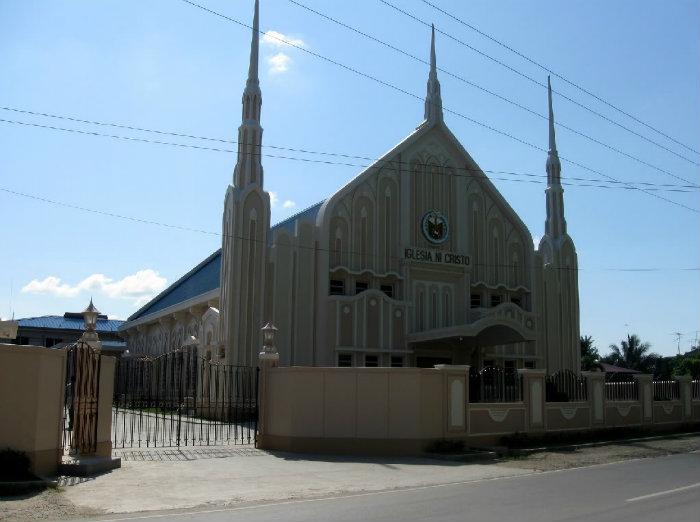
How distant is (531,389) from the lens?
71.2 feet

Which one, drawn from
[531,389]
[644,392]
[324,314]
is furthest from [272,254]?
[644,392]

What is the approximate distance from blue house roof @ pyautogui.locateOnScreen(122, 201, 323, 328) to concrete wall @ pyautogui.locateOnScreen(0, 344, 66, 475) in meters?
18.5

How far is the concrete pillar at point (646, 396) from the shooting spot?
86.9 ft

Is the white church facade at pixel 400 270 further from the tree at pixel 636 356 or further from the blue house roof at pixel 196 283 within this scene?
the tree at pixel 636 356

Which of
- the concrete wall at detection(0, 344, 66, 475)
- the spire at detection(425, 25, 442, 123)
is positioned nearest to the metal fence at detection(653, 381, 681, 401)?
the spire at detection(425, 25, 442, 123)

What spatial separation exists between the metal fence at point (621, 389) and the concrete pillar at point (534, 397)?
13.3ft

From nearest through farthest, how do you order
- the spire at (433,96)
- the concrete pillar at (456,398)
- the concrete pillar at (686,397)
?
the concrete pillar at (456,398) → the concrete pillar at (686,397) → the spire at (433,96)

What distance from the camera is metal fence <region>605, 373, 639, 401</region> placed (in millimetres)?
25125

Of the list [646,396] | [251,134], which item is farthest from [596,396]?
[251,134]

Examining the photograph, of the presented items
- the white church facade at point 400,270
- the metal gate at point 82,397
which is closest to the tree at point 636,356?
the white church facade at point 400,270

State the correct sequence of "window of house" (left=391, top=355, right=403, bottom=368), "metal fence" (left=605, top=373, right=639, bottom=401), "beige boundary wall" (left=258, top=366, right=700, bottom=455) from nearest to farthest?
"beige boundary wall" (left=258, top=366, right=700, bottom=455)
"metal fence" (left=605, top=373, right=639, bottom=401)
"window of house" (left=391, top=355, right=403, bottom=368)

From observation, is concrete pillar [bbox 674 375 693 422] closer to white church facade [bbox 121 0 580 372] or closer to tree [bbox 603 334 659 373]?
white church facade [bbox 121 0 580 372]

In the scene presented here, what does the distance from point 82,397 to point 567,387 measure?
15.2 meters

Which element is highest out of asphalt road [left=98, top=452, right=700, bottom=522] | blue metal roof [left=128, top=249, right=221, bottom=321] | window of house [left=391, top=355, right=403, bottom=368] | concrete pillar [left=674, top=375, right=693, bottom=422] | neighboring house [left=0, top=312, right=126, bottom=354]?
blue metal roof [left=128, top=249, right=221, bottom=321]
